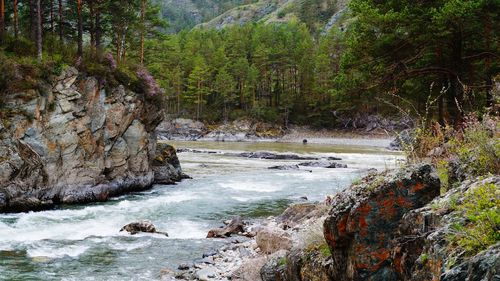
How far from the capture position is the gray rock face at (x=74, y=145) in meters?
18.0

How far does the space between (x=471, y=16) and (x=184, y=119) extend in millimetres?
73783

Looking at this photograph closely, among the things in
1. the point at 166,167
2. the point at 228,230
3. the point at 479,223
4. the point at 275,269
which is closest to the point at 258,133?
the point at 166,167

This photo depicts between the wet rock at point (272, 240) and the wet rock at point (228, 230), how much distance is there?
323 cm

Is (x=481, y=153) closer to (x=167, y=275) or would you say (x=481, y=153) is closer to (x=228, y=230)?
(x=167, y=275)

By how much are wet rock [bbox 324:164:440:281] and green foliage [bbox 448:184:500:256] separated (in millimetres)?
1481

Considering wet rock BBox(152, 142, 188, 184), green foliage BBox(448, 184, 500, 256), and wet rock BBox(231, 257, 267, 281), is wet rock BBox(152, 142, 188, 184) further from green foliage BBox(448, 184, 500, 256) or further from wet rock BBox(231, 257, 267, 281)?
green foliage BBox(448, 184, 500, 256)

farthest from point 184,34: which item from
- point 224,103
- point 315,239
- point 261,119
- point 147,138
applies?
point 315,239

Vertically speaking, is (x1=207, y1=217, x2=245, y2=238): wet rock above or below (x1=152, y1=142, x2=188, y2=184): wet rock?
below

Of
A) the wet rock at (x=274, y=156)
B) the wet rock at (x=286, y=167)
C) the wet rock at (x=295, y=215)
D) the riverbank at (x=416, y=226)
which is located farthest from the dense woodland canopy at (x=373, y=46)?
the wet rock at (x=274, y=156)

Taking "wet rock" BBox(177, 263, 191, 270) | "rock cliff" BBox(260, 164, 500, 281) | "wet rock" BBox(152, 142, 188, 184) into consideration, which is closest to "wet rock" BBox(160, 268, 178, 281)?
"wet rock" BBox(177, 263, 191, 270)

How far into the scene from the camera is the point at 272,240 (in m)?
11.2

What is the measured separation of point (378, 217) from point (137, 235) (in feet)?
35.6

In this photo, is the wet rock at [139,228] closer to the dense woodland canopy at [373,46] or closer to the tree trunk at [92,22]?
the dense woodland canopy at [373,46]

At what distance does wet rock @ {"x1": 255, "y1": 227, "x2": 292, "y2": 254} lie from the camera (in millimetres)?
10852
